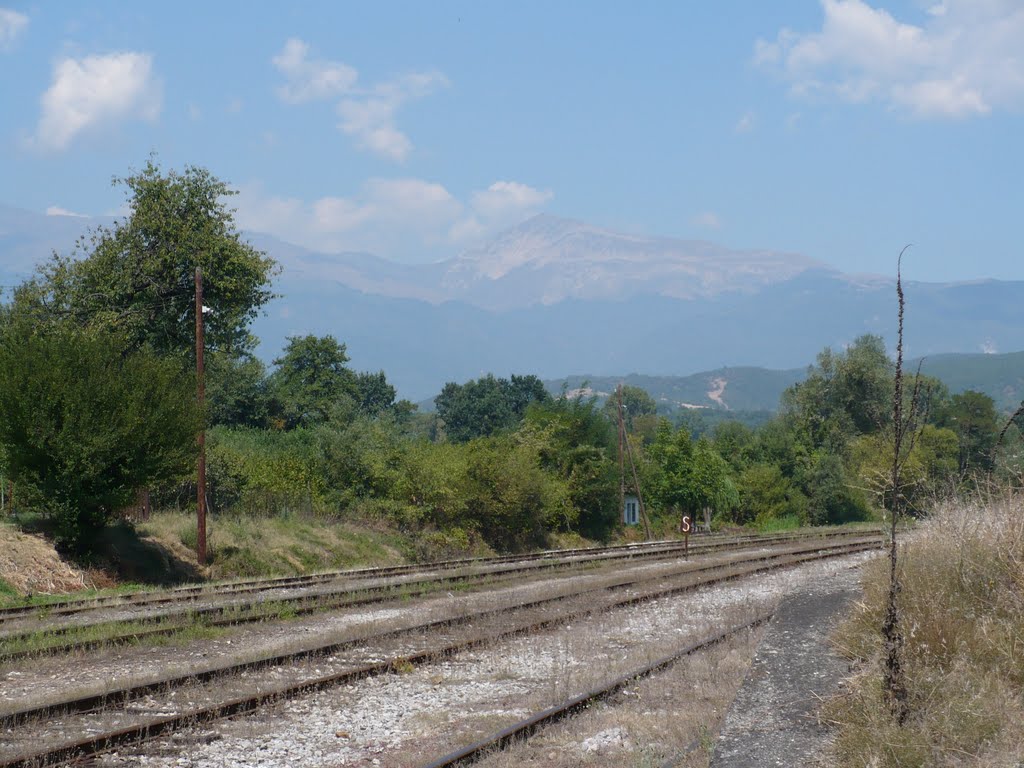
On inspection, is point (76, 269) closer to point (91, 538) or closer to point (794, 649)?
point (91, 538)

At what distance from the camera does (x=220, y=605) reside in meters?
17.8

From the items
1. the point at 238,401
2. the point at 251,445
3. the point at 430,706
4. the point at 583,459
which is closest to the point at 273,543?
the point at 251,445

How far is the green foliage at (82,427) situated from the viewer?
75.8 ft

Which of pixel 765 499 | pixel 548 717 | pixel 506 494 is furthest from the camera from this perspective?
pixel 765 499

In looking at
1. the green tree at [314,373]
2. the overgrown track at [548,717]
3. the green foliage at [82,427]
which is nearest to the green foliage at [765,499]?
the green tree at [314,373]

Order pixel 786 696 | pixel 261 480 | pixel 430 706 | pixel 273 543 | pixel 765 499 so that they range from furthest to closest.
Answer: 1. pixel 765 499
2. pixel 261 480
3. pixel 273 543
4. pixel 430 706
5. pixel 786 696

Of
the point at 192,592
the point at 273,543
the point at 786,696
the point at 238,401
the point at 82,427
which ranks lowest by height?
the point at 273,543

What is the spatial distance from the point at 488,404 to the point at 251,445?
6297cm

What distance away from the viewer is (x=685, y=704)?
10484 millimetres

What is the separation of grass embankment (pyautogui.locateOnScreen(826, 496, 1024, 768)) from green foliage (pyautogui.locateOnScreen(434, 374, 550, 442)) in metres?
91.9

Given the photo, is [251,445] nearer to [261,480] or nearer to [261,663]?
[261,480]

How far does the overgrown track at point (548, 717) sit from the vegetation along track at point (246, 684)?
279 cm

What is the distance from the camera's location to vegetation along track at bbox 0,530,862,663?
1439cm

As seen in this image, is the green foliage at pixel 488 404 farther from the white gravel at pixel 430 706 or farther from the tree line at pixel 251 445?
the white gravel at pixel 430 706
